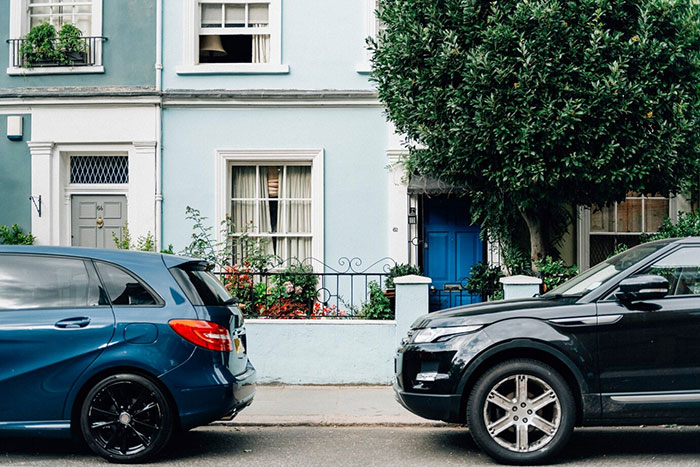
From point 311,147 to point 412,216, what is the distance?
188cm

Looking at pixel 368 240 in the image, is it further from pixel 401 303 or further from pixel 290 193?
pixel 401 303

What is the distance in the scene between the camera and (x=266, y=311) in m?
10.3

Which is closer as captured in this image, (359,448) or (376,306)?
(359,448)

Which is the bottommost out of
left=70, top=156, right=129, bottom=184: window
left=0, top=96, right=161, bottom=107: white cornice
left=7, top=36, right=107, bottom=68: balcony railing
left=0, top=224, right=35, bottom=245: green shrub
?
left=0, top=224, right=35, bottom=245: green shrub

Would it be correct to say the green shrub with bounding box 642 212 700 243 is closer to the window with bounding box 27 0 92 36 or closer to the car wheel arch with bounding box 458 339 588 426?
the car wheel arch with bounding box 458 339 588 426

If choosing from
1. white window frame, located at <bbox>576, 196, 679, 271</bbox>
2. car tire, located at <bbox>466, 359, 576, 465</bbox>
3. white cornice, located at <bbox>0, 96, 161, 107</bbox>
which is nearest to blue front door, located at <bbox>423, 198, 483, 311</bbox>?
white window frame, located at <bbox>576, 196, 679, 271</bbox>

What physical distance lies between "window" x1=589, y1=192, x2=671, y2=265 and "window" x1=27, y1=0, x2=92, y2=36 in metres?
8.50

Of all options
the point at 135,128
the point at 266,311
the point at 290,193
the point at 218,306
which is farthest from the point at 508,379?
the point at 135,128

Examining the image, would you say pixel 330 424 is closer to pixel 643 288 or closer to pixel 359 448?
pixel 359 448

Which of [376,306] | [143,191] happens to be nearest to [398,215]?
[376,306]

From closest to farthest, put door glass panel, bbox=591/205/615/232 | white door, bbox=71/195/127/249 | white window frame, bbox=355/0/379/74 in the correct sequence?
1. white window frame, bbox=355/0/379/74
2. door glass panel, bbox=591/205/615/232
3. white door, bbox=71/195/127/249

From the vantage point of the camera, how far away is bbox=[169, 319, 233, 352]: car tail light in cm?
621

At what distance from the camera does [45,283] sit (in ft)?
20.9

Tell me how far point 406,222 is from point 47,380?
6.88 meters
